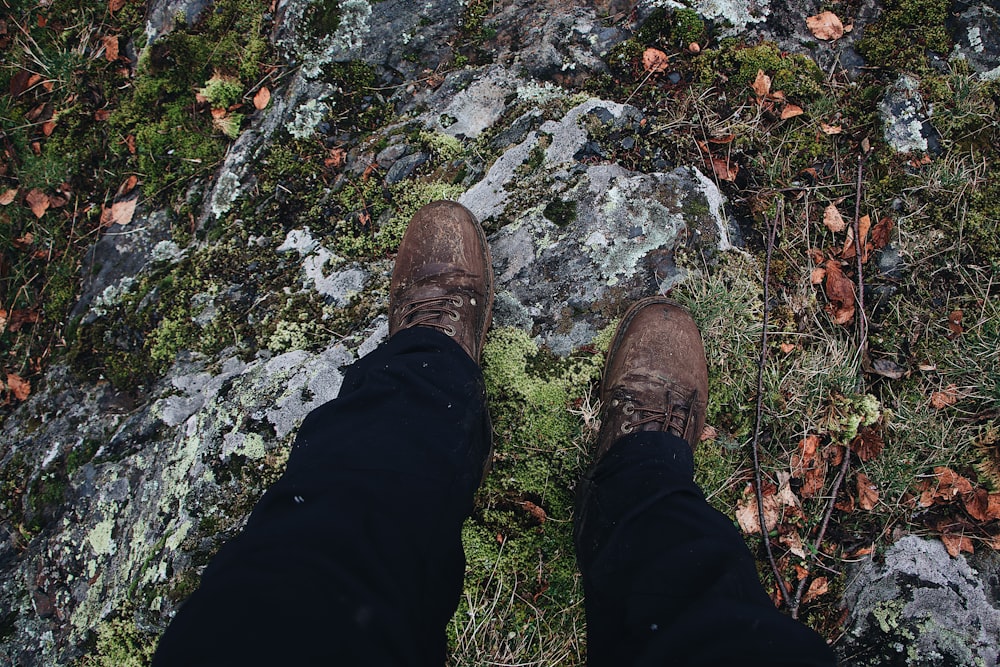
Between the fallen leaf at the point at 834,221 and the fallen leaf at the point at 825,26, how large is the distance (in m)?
1.07

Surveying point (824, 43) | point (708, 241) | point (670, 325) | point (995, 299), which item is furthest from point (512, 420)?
point (824, 43)

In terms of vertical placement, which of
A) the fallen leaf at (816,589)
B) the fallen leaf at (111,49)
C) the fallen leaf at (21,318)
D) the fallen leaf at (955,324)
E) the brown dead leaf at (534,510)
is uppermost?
the fallen leaf at (111,49)

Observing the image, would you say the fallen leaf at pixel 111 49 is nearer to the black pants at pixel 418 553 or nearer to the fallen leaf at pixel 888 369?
the black pants at pixel 418 553

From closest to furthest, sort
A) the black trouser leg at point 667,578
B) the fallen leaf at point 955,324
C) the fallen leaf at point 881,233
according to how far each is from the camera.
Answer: the black trouser leg at point 667,578
the fallen leaf at point 955,324
the fallen leaf at point 881,233

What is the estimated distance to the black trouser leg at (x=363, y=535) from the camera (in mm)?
1323

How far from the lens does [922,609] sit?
2.37 metres

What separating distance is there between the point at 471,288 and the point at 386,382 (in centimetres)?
80

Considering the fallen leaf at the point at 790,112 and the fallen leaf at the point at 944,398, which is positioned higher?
the fallen leaf at the point at 790,112

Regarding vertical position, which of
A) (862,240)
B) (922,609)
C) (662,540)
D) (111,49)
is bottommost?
(922,609)

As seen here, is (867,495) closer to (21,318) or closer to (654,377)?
(654,377)

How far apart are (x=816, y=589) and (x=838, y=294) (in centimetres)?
149

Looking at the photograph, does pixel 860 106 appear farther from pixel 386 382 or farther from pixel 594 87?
pixel 386 382

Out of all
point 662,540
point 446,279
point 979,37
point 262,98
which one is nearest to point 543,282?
point 446,279

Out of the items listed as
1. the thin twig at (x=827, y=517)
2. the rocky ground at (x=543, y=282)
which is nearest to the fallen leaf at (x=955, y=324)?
the rocky ground at (x=543, y=282)
